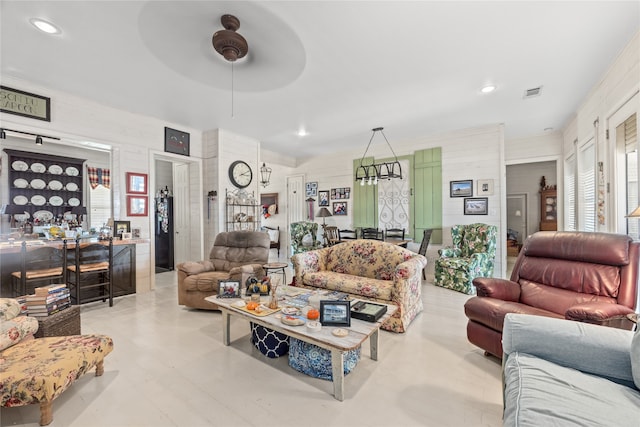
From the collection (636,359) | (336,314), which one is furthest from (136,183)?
(636,359)

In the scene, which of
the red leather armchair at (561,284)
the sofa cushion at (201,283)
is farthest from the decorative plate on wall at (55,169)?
the red leather armchair at (561,284)

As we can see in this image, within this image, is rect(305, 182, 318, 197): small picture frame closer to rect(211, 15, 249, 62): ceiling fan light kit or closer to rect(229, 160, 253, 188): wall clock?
rect(229, 160, 253, 188): wall clock

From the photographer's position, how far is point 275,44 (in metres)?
2.51

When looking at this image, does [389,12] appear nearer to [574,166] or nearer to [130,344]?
[130,344]

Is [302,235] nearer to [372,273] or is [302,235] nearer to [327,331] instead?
[372,273]

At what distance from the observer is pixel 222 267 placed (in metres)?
3.88

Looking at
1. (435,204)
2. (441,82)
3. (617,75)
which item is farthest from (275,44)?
(435,204)

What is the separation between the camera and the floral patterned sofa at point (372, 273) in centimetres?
280

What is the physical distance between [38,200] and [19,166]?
1.85 ft

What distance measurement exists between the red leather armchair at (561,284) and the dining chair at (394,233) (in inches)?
126

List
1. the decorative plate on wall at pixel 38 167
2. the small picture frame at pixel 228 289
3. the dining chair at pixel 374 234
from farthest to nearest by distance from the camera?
1. the dining chair at pixel 374 234
2. the decorative plate on wall at pixel 38 167
3. the small picture frame at pixel 228 289

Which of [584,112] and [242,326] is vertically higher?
[584,112]

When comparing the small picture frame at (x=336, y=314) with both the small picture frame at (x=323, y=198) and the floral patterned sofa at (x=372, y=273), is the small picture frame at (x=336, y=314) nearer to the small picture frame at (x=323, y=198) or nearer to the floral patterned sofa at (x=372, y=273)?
the floral patterned sofa at (x=372, y=273)

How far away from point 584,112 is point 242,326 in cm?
537
